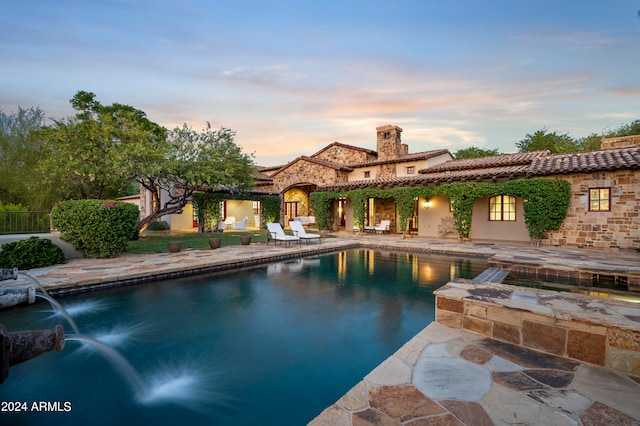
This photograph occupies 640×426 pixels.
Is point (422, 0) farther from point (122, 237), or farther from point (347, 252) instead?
point (122, 237)

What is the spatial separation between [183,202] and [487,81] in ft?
47.4

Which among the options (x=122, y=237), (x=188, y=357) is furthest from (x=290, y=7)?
(x=188, y=357)

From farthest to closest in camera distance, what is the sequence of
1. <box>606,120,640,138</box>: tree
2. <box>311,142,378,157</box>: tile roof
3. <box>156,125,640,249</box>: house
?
<box>606,120,640,138</box>: tree < <box>311,142,378,157</box>: tile roof < <box>156,125,640,249</box>: house

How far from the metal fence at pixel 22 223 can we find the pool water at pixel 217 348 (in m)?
7.80

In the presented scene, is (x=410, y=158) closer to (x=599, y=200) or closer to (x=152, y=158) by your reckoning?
(x=599, y=200)

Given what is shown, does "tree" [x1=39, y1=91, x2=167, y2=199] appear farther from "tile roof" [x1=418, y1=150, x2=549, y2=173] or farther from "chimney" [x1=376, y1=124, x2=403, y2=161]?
"tile roof" [x1=418, y1=150, x2=549, y2=173]

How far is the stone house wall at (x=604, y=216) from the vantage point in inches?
403

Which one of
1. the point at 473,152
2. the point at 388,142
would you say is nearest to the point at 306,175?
the point at 388,142

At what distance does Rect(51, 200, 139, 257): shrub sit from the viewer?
8.05 meters

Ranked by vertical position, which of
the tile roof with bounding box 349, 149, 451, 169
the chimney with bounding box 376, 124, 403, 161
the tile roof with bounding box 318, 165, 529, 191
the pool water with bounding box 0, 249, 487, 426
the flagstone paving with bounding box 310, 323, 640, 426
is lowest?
the pool water with bounding box 0, 249, 487, 426

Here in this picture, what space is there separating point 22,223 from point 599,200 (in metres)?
21.1

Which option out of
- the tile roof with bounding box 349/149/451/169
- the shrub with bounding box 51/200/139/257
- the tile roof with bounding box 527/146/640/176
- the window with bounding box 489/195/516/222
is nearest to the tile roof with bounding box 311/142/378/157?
the tile roof with bounding box 349/149/451/169

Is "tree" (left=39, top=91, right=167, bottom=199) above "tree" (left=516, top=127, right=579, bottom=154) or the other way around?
the other way around

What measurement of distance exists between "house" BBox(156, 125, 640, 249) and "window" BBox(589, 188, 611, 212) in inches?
1.0
